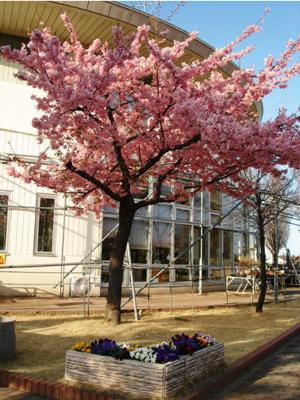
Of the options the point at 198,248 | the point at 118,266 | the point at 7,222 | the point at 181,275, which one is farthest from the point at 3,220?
the point at 198,248

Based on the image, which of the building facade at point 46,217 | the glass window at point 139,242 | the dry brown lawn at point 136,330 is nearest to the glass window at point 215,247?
the building facade at point 46,217

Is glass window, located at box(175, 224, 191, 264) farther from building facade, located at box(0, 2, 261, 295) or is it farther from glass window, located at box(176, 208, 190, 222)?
building facade, located at box(0, 2, 261, 295)

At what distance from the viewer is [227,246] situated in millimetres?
22062

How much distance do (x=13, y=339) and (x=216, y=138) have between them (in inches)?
176

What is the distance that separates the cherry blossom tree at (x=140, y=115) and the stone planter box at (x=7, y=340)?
3.08 meters

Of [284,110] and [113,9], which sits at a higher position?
[113,9]

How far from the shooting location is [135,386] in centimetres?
528

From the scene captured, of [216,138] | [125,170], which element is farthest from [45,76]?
[216,138]

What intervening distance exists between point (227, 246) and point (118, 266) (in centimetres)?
1290

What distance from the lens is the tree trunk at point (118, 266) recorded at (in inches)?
384

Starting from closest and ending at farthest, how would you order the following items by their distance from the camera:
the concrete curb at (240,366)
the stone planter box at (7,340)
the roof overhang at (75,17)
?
1. the concrete curb at (240,366)
2. the stone planter box at (7,340)
3. the roof overhang at (75,17)

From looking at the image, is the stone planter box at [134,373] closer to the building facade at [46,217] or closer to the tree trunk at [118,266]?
the tree trunk at [118,266]

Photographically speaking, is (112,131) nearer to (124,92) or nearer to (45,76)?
(124,92)

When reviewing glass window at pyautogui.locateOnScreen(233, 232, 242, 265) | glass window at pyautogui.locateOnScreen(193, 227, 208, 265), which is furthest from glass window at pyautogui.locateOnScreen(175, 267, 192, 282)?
glass window at pyautogui.locateOnScreen(233, 232, 242, 265)
